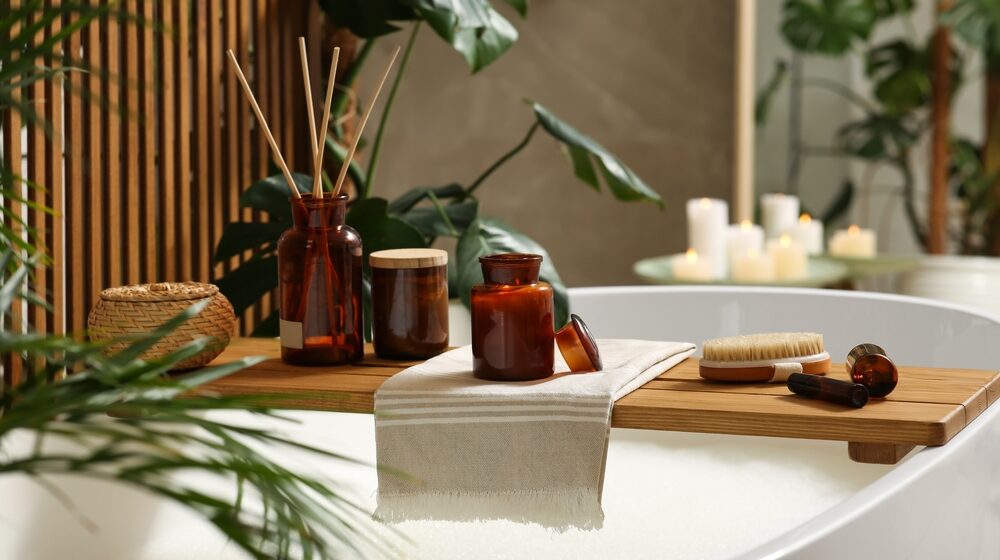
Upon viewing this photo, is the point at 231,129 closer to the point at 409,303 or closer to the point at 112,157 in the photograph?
the point at 112,157

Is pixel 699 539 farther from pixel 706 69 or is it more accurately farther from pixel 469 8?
pixel 706 69

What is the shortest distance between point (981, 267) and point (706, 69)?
101 centimetres

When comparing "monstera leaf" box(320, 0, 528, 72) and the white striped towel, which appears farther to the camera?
"monstera leaf" box(320, 0, 528, 72)

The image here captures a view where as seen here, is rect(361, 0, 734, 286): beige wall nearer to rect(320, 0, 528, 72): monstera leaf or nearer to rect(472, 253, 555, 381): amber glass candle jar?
rect(320, 0, 528, 72): monstera leaf

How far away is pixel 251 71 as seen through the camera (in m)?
2.22

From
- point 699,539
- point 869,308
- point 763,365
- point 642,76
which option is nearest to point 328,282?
point 763,365

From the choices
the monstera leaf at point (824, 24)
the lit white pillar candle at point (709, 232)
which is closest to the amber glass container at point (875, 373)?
the lit white pillar candle at point (709, 232)

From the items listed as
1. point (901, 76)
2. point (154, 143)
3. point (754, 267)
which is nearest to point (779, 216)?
point (754, 267)

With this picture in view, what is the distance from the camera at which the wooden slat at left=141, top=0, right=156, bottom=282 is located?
1.83 m

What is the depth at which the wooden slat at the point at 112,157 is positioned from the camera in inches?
69.4

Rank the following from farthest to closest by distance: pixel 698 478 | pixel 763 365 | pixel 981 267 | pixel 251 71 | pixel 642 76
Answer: pixel 642 76, pixel 981 267, pixel 251 71, pixel 698 478, pixel 763 365

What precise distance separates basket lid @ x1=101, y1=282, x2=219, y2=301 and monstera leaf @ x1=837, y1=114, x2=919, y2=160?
313 cm

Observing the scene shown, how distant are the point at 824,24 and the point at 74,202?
291 cm

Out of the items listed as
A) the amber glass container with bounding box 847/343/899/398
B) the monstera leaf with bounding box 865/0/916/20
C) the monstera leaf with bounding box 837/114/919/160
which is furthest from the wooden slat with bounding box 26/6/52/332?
the monstera leaf with bounding box 865/0/916/20
